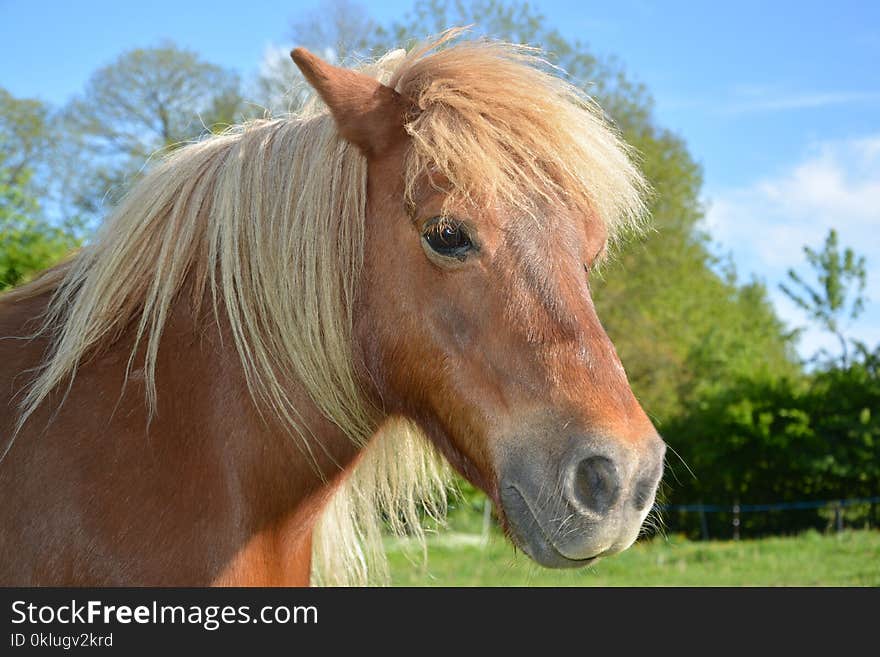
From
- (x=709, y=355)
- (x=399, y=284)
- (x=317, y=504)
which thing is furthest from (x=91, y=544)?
(x=709, y=355)

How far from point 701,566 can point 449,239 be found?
12.7 meters

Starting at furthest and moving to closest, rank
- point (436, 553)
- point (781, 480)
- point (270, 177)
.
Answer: point (781, 480) → point (436, 553) → point (270, 177)

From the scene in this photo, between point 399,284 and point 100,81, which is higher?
point 100,81

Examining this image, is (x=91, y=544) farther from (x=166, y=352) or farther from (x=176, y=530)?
(x=166, y=352)

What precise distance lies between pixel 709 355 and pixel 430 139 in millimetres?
34135

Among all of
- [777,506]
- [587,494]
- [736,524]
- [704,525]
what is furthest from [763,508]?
[587,494]

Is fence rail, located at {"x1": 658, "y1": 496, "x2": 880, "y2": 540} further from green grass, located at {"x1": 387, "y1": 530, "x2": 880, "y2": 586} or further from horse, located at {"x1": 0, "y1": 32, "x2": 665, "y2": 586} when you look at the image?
horse, located at {"x1": 0, "y1": 32, "x2": 665, "y2": 586}

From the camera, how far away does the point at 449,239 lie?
2.35 metres

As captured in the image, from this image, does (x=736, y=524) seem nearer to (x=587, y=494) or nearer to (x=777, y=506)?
(x=777, y=506)

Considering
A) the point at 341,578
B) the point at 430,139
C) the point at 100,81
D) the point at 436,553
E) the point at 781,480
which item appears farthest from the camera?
the point at 781,480

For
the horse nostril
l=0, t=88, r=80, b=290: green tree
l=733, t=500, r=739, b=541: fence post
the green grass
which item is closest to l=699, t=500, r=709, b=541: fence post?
l=733, t=500, r=739, b=541: fence post

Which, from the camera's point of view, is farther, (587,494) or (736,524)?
(736,524)

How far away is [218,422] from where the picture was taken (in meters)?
2.42

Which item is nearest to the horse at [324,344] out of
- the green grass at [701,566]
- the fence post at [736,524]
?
the green grass at [701,566]
